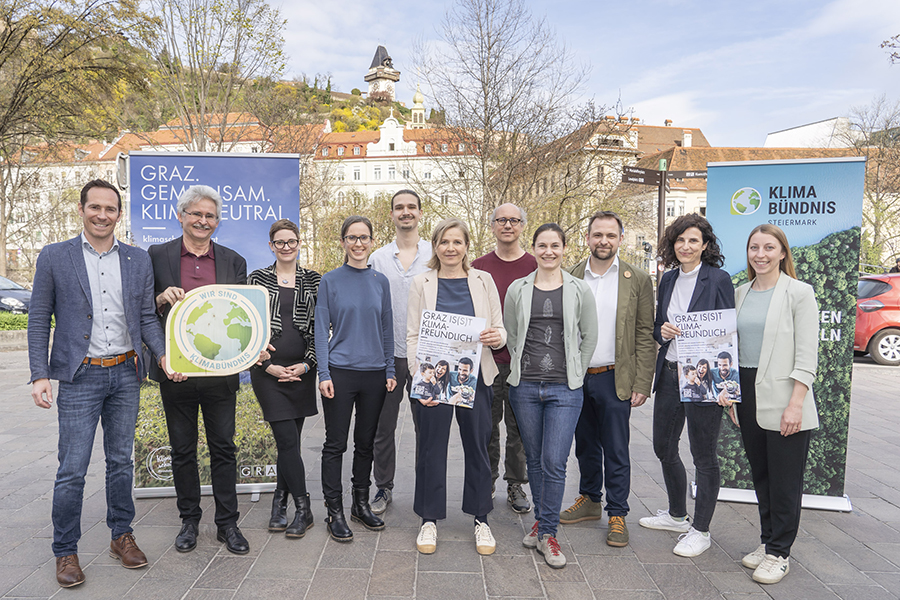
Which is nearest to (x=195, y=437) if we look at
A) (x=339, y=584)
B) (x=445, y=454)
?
(x=339, y=584)

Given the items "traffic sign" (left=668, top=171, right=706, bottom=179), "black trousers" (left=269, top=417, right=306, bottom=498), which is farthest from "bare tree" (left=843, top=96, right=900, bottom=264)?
"black trousers" (left=269, top=417, right=306, bottom=498)

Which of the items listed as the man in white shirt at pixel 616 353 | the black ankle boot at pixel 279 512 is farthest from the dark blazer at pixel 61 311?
the man in white shirt at pixel 616 353

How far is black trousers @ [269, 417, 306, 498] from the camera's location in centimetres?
364

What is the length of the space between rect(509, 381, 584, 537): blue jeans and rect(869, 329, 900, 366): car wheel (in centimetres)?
1084

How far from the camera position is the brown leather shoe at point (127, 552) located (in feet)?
10.5

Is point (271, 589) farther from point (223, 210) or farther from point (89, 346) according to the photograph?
point (223, 210)

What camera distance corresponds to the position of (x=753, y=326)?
11.0 feet

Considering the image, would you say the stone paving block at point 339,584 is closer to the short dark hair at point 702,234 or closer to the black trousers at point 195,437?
the black trousers at point 195,437

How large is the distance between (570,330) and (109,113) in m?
13.7

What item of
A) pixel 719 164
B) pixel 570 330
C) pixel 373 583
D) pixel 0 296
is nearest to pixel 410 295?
pixel 570 330

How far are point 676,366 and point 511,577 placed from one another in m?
1.64

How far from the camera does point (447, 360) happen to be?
134 inches

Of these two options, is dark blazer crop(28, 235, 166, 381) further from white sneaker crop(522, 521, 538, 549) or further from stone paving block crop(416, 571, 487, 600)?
white sneaker crop(522, 521, 538, 549)

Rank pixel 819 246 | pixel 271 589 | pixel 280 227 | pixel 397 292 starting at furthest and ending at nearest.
→ pixel 397 292, pixel 819 246, pixel 280 227, pixel 271 589
